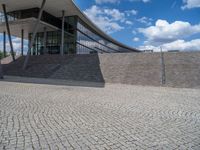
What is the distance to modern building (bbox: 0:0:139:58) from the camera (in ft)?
110

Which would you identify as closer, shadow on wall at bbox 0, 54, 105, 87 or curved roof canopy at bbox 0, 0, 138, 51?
shadow on wall at bbox 0, 54, 105, 87

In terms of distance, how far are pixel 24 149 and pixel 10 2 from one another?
34052mm

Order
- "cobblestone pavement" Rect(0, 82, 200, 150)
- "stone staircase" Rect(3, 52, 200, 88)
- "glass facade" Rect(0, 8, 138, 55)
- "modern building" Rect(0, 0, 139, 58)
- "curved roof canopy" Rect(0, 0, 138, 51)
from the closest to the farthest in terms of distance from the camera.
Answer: "cobblestone pavement" Rect(0, 82, 200, 150), "stone staircase" Rect(3, 52, 200, 88), "curved roof canopy" Rect(0, 0, 138, 51), "modern building" Rect(0, 0, 139, 58), "glass facade" Rect(0, 8, 138, 55)

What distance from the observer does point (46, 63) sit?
2972cm

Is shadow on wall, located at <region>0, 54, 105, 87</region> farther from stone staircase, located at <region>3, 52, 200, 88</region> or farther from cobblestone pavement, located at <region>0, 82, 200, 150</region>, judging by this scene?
cobblestone pavement, located at <region>0, 82, 200, 150</region>

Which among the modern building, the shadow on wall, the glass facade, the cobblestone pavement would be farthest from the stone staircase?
the cobblestone pavement

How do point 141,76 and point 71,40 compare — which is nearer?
point 141,76

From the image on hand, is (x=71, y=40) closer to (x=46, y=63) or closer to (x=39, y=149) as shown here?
(x=46, y=63)

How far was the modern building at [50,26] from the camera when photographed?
33.5 meters

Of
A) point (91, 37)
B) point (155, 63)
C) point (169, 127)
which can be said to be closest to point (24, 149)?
point (169, 127)

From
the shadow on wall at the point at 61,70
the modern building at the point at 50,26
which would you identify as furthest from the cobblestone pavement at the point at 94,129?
the modern building at the point at 50,26

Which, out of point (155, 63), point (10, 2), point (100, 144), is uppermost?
point (10, 2)

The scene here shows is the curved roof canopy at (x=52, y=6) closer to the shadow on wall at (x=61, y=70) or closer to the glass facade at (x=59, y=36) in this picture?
the glass facade at (x=59, y=36)

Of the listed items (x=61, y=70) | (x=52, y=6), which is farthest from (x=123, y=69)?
(x=52, y=6)
